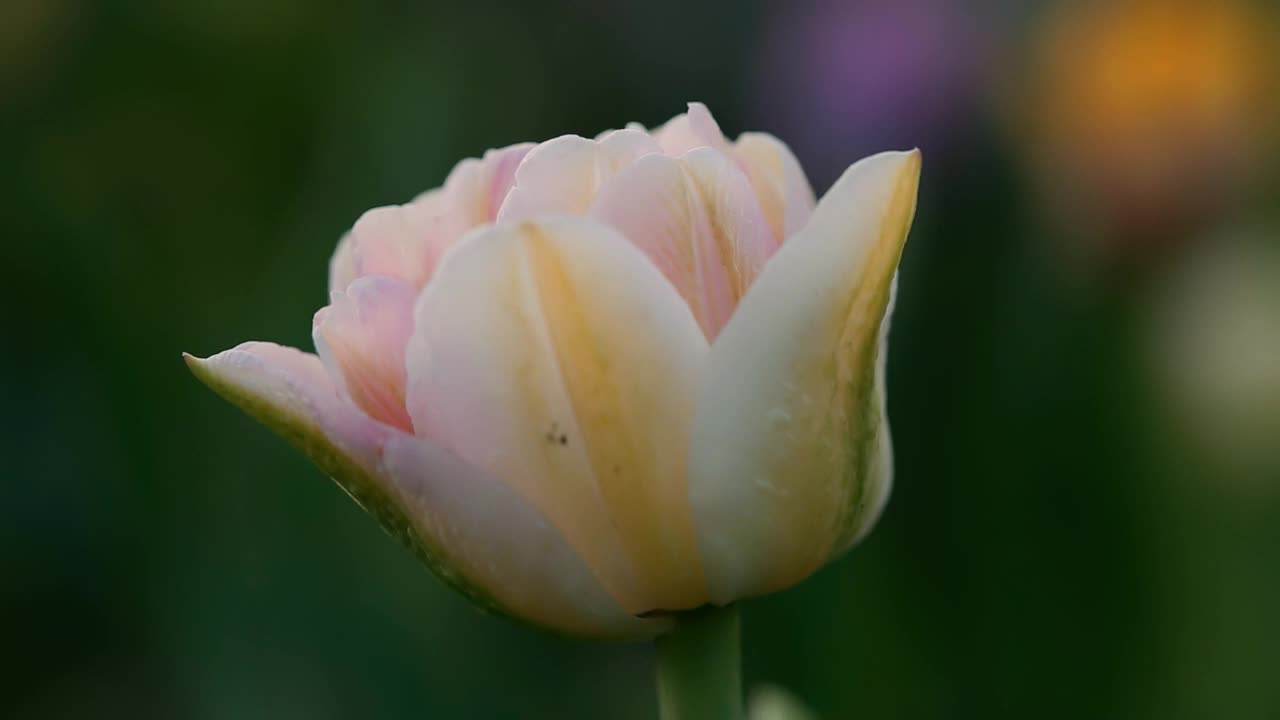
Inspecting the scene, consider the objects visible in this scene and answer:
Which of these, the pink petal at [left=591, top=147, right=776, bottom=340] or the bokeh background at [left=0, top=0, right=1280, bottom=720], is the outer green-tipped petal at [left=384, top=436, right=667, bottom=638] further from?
the bokeh background at [left=0, top=0, right=1280, bottom=720]

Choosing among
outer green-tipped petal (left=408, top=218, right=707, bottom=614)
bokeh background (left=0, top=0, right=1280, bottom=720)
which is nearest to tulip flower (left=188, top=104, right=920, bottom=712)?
outer green-tipped petal (left=408, top=218, right=707, bottom=614)

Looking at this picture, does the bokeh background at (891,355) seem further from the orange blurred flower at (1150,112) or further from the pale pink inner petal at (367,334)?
the pale pink inner petal at (367,334)

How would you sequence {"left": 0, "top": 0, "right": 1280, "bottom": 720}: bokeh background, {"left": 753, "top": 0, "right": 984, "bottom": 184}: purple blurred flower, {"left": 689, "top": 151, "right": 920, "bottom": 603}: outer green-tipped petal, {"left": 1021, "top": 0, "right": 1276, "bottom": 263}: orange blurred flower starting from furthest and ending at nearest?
{"left": 753, "top": 0, "right": 984, "bottom": 184}: purple blurred flower
{"left": 1021, "top": 0, "right": 1276, "bottom": 263}: orange blurred flower
{"left": 0, "top": 0, "right": 1280, "bottom": 720}: bokeh background
{"left": 689, "top": 151, "right": 920, "bottom": 603}: outer green-tipped petal

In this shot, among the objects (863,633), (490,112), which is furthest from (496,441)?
(490,112)

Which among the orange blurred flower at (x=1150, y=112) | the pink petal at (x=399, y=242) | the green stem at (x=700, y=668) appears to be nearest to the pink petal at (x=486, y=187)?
the pink petal at (x=399, y=242)

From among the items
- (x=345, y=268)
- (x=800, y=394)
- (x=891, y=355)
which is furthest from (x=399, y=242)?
(x=891, y=355)

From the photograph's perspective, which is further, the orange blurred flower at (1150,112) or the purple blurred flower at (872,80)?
the purple blurred flower at (872,80)
